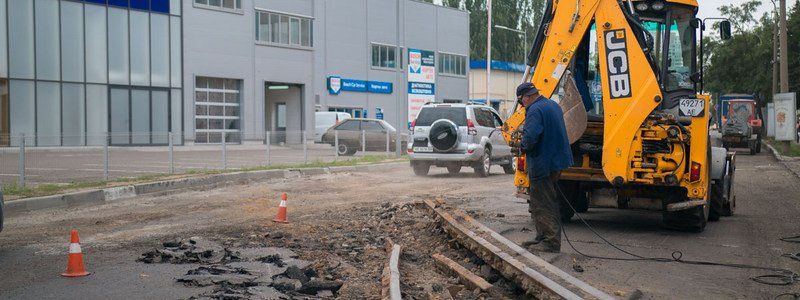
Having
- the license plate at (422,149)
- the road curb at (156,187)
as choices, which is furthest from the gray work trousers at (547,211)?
the license plate at (422,149)

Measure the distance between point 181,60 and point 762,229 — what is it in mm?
30787

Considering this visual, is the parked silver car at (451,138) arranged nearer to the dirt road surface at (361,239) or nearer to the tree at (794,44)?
the dirt road surface at (361,239)

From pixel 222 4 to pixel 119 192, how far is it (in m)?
24.9

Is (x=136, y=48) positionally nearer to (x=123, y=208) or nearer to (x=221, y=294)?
(x=123, y=208)

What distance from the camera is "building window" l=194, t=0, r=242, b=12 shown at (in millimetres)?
37938

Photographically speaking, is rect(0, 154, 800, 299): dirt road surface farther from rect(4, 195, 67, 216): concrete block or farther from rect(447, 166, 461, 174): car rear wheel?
rect(447, 166, 461, 174): car rear wheel

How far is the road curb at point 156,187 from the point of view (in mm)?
13484

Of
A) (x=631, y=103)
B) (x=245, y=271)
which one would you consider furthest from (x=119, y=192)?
(x=631, y=103)

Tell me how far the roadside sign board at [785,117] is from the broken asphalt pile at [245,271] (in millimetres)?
28883

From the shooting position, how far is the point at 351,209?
13.1 meters

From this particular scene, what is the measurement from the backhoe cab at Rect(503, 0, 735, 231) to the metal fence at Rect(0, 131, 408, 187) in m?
10.8

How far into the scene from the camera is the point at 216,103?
39.1m

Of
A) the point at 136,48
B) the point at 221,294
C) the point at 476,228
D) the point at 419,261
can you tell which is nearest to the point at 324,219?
the point at 476,228

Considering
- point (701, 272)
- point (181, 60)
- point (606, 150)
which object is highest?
point (181, 60)
